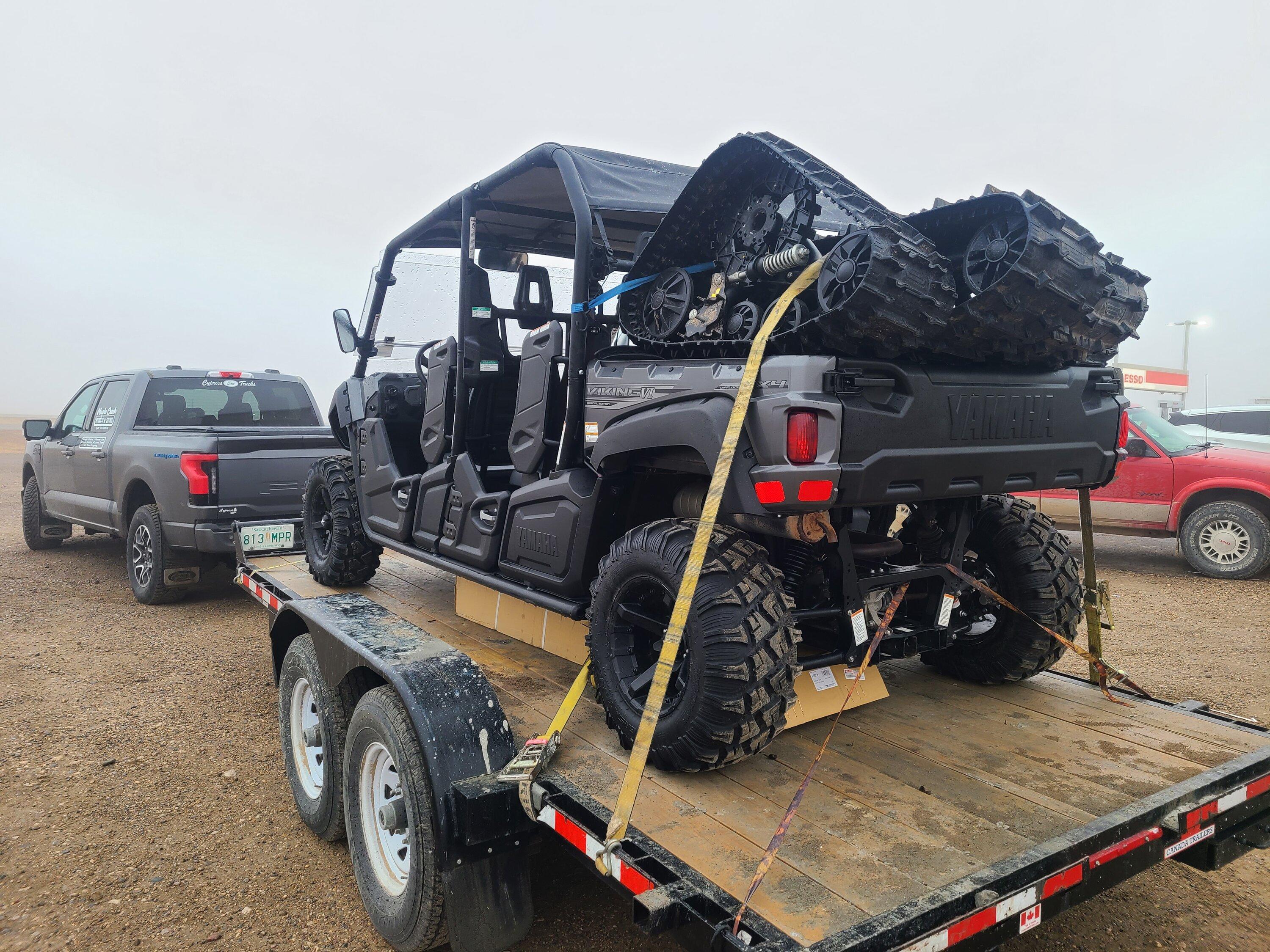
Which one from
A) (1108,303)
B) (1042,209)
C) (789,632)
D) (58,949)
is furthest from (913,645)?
(58,949)

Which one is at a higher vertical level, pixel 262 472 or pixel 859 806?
pixel 262 472

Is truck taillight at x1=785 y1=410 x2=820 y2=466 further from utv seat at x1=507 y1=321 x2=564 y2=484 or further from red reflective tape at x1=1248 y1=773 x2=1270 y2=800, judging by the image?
red reflective tape at x1=1248 y1=773 x2=1270 y2=800

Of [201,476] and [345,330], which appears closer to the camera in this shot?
[345,330]

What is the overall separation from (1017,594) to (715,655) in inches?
64.5

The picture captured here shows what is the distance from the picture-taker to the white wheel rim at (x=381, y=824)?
2.85m

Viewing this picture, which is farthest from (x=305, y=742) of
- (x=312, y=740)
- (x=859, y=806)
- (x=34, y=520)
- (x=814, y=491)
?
(x=34, y=520)

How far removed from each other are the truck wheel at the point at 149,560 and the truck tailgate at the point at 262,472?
0.74 m

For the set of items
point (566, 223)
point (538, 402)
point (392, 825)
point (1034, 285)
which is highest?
point (566, 223)

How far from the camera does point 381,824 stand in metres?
2.97

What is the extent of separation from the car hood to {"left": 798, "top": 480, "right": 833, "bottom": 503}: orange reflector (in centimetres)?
790

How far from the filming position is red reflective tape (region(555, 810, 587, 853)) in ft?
7.26

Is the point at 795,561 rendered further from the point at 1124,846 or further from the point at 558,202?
the point at 558,202

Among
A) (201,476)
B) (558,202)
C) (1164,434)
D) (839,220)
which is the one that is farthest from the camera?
(1164,434)

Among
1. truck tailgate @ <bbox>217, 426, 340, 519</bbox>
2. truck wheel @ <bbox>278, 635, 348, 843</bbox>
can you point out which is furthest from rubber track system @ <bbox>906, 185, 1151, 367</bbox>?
truck tailgate @ <bbox>217, 426, 340, 519</bbox>
